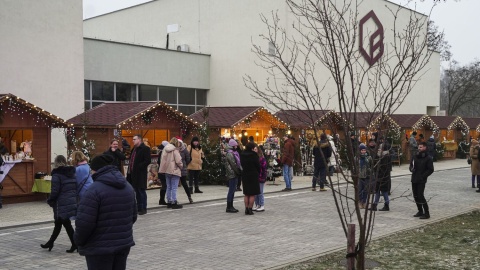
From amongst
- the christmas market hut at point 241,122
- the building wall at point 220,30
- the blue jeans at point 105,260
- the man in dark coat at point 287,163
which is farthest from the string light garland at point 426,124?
the blue jeans at point 105,260

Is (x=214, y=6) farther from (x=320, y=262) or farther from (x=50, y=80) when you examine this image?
(x=320, y=262)

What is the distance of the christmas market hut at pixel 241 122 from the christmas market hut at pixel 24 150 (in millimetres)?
6319

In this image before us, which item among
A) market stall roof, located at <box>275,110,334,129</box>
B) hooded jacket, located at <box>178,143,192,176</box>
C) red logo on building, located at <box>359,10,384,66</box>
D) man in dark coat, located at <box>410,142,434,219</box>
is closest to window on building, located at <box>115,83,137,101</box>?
market stall roof, located at <box>275,110,334,129</box>

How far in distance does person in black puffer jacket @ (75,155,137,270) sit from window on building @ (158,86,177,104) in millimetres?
26865

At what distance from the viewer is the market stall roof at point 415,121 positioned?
107 ft

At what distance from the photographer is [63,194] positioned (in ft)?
29.1

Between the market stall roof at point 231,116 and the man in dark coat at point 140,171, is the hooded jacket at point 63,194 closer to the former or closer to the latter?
the man in dark coat at point 140,171

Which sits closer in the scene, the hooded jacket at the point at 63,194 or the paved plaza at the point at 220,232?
the paved plaza at the point at 220,232

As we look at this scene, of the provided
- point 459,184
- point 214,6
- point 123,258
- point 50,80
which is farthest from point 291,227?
point 214,6

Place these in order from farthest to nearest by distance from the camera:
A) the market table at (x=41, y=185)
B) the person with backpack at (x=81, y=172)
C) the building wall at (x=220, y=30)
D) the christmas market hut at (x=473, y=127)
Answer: the christmas market hut at (x=473, y=127) < the building wall at (x=220, y=30) < the market table at (x=41, y=185) < the person with backpack at (x=81, y=172)

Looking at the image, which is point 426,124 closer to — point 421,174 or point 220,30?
point 220,30

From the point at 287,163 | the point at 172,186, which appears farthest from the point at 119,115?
the point at 287,163

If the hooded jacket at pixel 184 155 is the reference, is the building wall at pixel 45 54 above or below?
above

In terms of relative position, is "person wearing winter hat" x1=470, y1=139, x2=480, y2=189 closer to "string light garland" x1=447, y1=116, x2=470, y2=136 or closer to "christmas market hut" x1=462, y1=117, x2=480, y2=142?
"string light garland" x1=447, y1=116, x2=470, y2=136
